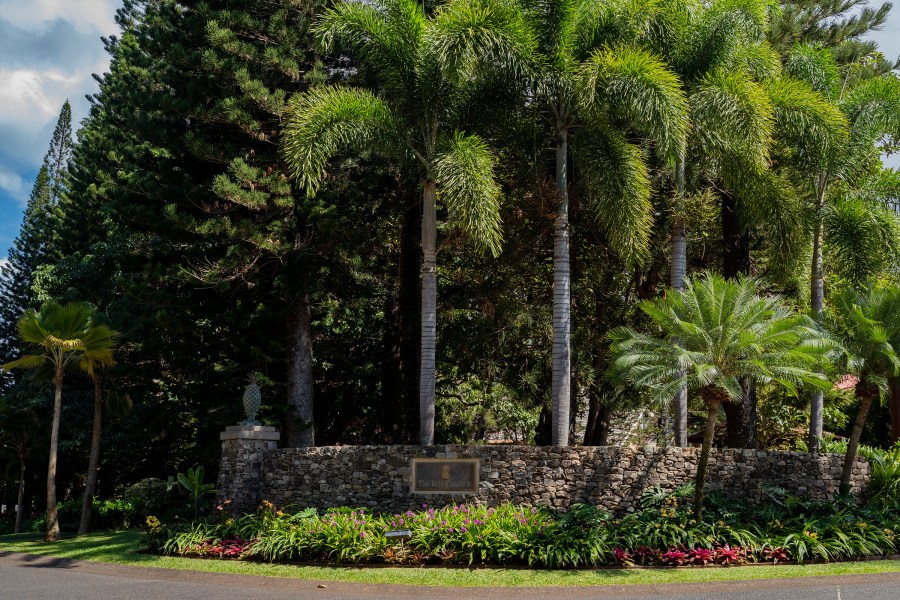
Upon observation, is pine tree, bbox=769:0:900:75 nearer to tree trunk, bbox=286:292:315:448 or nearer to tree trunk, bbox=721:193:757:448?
tree trunk, bbox=721:193:757:448

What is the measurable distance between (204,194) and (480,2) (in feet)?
24.1

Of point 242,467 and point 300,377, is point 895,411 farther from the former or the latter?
point 242,467

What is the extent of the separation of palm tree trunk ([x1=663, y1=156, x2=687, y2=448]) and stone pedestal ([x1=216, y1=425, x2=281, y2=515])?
7259mm

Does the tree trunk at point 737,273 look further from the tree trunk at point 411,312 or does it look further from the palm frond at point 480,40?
the tree trunk at point 411,312

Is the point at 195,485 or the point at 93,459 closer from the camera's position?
the point at 195,485

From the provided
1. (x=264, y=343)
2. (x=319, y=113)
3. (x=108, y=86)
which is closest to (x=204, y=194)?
(x=264, y=343)

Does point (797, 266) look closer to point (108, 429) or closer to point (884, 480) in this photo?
point (884, 480)

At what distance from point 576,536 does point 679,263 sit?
5544mm

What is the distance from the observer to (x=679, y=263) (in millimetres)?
14031

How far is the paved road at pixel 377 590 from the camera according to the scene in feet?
30.2

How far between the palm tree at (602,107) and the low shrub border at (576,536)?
1902mm

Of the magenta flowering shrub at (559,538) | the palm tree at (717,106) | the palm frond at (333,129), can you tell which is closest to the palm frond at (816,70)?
the palm tree at (717,106)

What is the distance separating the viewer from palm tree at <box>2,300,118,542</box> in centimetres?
1496

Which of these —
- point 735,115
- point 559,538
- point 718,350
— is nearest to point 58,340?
point 559,538
